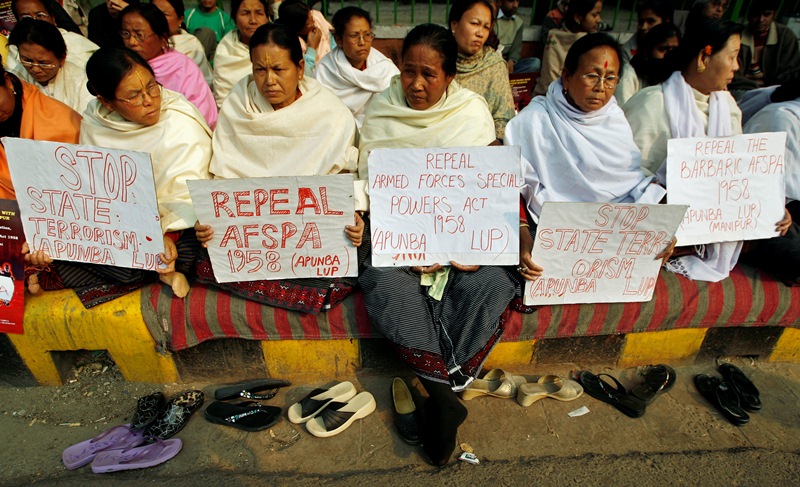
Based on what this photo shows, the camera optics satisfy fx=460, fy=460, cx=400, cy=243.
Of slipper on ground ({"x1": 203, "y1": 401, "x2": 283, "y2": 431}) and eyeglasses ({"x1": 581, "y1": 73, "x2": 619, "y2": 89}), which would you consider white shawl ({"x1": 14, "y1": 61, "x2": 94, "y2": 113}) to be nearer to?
slipper on ground ({"x1": 203, "y1": 401, "x2": 283, "y2": 431})

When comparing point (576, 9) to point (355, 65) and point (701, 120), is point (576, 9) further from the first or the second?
point (701, 120)

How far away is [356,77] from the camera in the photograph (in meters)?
3.71

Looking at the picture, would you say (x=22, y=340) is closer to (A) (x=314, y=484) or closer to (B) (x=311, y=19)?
(A) (x=314, y=484)

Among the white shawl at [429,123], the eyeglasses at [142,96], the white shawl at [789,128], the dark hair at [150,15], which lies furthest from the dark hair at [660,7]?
the eyeglasses at [142,96]

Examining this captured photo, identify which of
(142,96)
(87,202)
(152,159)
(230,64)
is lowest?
(87,202)

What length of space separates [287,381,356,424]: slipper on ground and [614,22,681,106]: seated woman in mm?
2844

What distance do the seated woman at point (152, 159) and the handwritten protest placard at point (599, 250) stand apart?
182 cm

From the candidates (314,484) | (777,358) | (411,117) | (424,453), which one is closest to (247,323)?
(314,484)

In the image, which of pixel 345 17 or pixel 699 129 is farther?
pixel 345 17

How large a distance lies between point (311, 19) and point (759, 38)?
4558 mm

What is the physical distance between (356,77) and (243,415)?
8.66ft

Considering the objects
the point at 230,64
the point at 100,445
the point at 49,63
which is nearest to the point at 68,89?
the point at 49,63

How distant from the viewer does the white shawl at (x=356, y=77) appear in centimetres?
373

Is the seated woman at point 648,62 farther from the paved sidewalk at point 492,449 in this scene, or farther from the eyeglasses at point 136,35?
the eyeglasses at point 136,35
